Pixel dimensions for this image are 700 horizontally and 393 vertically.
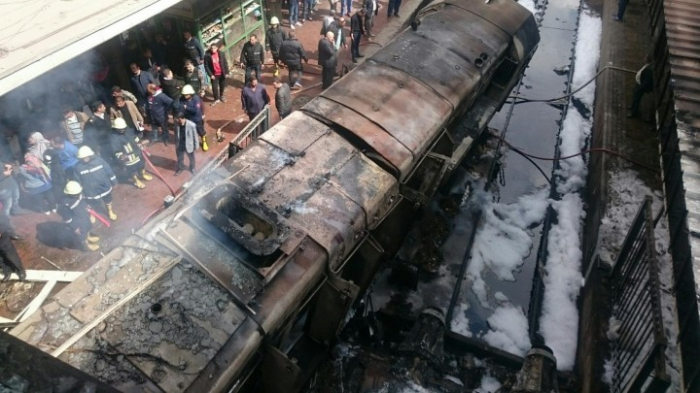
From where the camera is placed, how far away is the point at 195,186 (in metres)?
5.45

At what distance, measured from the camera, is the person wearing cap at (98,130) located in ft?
27.0

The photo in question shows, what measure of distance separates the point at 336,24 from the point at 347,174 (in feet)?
24.7

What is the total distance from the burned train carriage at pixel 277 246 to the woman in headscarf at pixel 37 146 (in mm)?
4020

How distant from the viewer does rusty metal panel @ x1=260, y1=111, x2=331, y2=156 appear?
19.7 ft

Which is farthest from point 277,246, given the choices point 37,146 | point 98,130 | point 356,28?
point 356,28

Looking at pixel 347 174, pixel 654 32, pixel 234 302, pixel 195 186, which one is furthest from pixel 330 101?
pixel 654 32

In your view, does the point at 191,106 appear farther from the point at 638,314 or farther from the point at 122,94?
the point at 638,314

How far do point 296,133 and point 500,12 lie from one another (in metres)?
5.89

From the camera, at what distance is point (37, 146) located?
7711 millimetres

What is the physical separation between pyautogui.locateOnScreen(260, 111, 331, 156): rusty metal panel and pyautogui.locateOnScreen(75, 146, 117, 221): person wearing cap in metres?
2.84

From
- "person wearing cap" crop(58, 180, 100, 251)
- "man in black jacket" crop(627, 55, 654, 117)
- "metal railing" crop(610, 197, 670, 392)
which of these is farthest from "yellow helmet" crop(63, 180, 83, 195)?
"man in black jacket" crop(627, 55, 654, 117)

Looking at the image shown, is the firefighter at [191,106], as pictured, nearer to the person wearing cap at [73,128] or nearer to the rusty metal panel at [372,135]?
the person wearing cap at [73,128]

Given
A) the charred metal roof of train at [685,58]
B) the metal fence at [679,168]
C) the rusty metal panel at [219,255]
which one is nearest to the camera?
the rusty metal panel at [219,255]

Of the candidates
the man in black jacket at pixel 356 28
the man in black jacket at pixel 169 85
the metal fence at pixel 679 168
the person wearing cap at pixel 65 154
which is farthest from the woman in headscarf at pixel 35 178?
the metal fence at pixel 679 168
